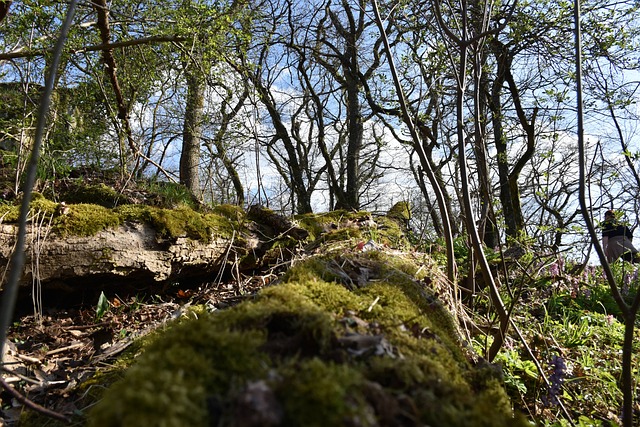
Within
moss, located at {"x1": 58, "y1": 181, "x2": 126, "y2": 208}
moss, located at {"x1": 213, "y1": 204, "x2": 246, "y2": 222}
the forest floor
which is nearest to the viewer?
the forest floor

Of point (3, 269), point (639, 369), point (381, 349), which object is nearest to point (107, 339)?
point (3, 269)

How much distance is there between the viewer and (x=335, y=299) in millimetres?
1447

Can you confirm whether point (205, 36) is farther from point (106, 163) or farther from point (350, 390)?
point (350, 390)

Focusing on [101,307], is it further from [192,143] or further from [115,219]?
[192,143]

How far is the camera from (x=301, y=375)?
0.79m

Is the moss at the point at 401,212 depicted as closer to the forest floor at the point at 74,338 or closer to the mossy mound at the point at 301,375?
the forest floor at the point at 74,338

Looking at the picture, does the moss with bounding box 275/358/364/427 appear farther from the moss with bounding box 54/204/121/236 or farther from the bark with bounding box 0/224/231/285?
the moss with bounding box 54/204/121/236

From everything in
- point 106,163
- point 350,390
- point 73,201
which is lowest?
point 350,390

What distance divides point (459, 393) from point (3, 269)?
3.43 m

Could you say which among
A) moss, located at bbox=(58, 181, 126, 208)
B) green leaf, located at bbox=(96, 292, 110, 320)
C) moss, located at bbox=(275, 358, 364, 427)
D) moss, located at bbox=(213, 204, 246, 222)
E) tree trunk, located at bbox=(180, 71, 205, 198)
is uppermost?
tree trunk, located at bbox=(180, 71, 205, 198)

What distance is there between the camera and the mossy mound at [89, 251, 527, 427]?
69cm

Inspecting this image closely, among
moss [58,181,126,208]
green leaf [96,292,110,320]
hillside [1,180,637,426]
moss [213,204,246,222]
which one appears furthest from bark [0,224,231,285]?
moss [58,181,126,208]

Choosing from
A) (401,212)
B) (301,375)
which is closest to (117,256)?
(301,375)

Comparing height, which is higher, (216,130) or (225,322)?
(216,130)
